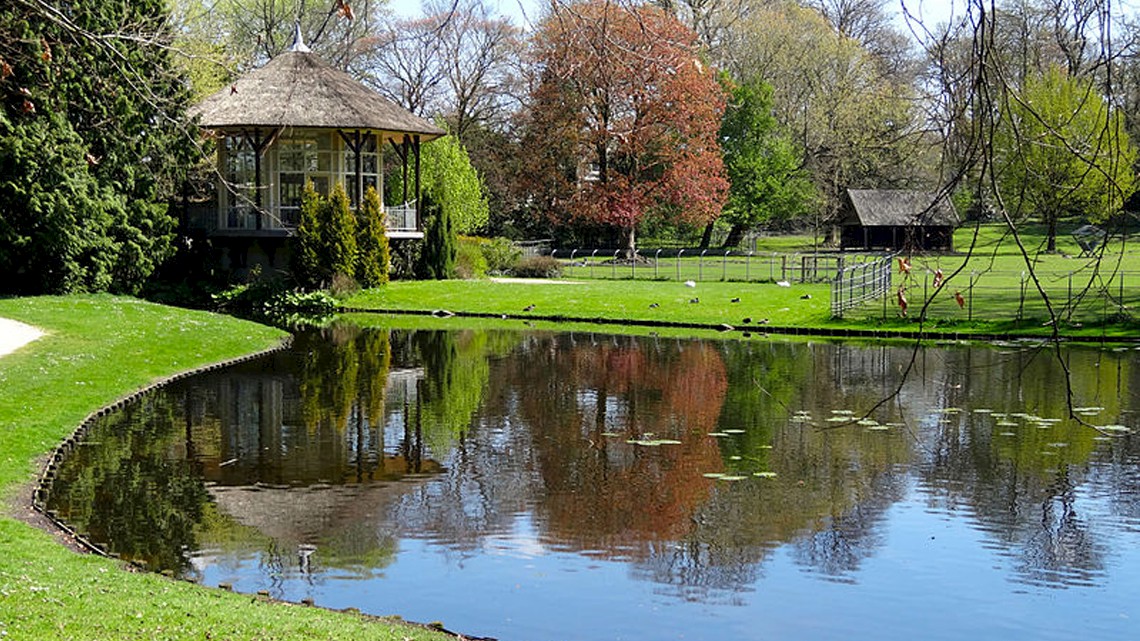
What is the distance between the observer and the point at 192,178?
36.8m

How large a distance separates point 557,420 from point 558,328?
1489 cm

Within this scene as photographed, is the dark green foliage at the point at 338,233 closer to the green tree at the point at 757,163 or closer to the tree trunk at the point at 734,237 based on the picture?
the green tree at the point at 757,163

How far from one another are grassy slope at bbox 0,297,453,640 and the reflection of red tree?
3.59 metres

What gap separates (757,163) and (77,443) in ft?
165

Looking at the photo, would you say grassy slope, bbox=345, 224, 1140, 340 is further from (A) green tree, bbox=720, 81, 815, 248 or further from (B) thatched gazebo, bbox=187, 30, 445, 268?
(A) green tree, bbox=720, 81, 815, 248

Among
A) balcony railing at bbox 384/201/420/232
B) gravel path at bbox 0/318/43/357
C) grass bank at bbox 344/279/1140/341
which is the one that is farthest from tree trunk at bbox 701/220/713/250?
gravel path at bbox 0/318/43/357

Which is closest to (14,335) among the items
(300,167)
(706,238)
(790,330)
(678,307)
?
(790,330)

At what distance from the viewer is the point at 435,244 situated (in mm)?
42938

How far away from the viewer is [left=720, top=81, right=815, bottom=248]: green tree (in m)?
61.7

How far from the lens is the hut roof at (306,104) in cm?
3794

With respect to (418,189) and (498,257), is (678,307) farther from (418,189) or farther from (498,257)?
(498,257)

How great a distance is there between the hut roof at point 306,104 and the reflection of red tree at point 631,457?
58.3 feet

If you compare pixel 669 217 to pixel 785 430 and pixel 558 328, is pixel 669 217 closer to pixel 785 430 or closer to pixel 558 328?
pixel 558 328

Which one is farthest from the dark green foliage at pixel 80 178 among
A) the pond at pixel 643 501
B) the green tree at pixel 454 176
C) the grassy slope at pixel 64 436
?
the green tree at pixel 454 176
